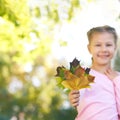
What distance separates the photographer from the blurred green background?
94.4 inches

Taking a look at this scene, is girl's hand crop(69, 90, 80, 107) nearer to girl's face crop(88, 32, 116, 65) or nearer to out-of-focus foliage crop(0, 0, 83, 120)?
girl's face crop(88, 32, 116, 65)

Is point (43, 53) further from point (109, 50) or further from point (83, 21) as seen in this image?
point (109, 50)

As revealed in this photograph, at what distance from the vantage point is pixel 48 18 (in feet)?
7.99

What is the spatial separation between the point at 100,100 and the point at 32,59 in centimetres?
66

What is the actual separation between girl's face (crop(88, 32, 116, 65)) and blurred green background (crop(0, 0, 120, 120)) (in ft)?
0.50

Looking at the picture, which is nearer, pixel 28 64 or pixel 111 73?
pixel 111 73

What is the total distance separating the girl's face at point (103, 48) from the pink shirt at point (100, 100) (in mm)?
74

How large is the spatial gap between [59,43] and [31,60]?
25 cm

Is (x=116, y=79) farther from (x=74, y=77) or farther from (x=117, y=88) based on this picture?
(x=74, y=77)

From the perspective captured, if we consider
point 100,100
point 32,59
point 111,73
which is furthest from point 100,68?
point 32,59

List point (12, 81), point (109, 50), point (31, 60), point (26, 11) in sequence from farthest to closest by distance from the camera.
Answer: point (12, 81), point (31, 60), point (26, 11), point (109, 50)

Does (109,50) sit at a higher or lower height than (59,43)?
lower

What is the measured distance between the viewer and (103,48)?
2074mm

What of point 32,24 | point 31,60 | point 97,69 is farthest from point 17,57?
point 97,69
